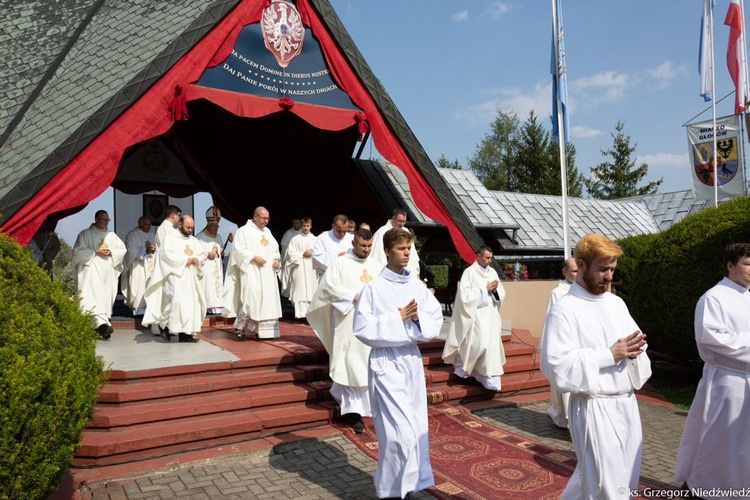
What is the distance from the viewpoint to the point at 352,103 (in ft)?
30.9

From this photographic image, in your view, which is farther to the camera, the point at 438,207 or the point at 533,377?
the point at 438,207

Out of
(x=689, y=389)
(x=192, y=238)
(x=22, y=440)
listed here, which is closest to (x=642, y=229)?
(x=689, y=389)

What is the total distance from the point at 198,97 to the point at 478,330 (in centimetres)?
516

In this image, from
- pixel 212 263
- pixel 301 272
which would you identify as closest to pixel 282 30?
pixel 301 272

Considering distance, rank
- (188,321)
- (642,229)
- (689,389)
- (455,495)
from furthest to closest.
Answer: (642,229) → (689,389) → (188,321) → (455,495)

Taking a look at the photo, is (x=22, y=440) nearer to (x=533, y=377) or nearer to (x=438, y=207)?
(x=533, y=377)

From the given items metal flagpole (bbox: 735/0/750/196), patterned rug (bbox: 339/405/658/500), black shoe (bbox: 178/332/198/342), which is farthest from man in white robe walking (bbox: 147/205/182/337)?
metal flagpole (bbox: 735/0/750/196)

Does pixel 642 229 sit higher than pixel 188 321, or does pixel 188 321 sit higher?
pixel 642 229

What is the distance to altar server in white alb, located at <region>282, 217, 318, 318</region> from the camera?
35.2 feet

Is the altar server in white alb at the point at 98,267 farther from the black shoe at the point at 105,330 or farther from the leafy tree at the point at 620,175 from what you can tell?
the leafy tree at the point at 620,175

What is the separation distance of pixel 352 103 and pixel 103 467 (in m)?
6.54

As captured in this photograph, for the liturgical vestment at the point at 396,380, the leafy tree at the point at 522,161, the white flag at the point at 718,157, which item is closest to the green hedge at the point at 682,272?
the liturgical vestment at the point at 396,380

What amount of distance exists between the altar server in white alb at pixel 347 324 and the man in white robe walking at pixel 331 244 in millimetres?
2372

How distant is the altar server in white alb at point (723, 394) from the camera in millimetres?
3982
